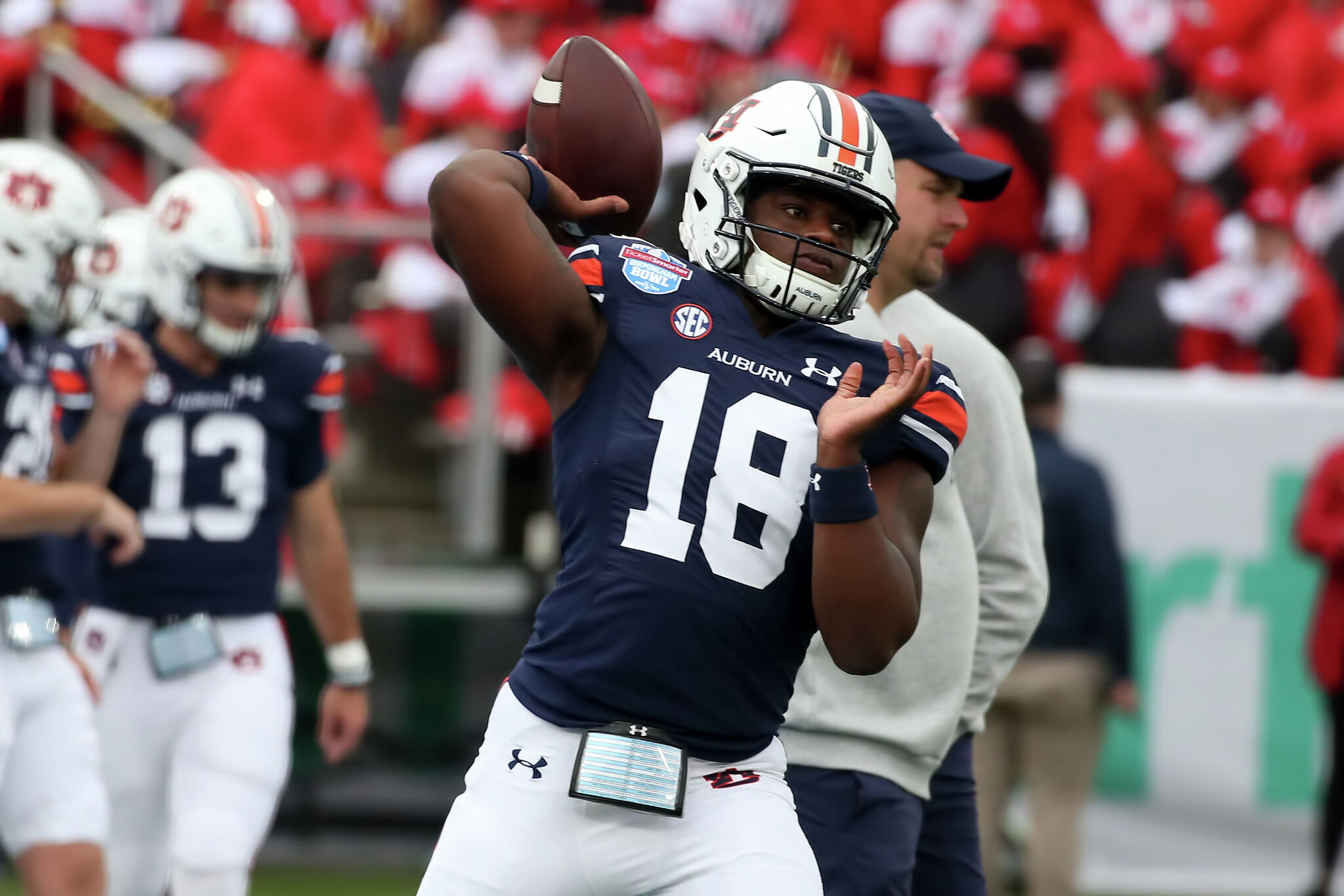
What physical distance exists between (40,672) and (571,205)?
2.05 metres

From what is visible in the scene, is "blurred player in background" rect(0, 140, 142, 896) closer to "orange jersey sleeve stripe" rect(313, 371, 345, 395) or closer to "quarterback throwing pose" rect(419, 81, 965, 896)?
"orange jersey sleeve stripe" rect(313, 371, 345, 395)

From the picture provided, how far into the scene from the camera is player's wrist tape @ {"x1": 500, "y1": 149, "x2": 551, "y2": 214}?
2.88m

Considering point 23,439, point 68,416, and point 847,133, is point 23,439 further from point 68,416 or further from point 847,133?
point 847,133

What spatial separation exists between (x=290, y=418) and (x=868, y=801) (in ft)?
6.90

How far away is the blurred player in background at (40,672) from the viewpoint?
4.23 metres

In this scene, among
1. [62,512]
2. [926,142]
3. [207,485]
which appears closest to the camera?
[926,142]

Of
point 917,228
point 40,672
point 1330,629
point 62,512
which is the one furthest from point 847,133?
point 1330,629

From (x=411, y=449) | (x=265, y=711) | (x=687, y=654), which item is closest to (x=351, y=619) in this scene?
(x=265, y=711)

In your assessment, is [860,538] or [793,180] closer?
[860,538]

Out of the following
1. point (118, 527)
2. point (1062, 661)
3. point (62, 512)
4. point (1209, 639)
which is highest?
point (62, 512)

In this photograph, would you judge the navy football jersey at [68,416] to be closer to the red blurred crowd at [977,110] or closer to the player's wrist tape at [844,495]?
the player's wrist tape at [844,495]

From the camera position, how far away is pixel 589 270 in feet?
9.37

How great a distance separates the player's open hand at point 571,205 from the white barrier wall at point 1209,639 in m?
4.85

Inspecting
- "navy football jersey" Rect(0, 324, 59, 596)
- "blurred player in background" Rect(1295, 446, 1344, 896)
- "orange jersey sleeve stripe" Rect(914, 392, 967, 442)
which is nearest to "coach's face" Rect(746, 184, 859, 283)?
"orange jersey sleeve stripe" Rect(914, 392, 967, 442)
